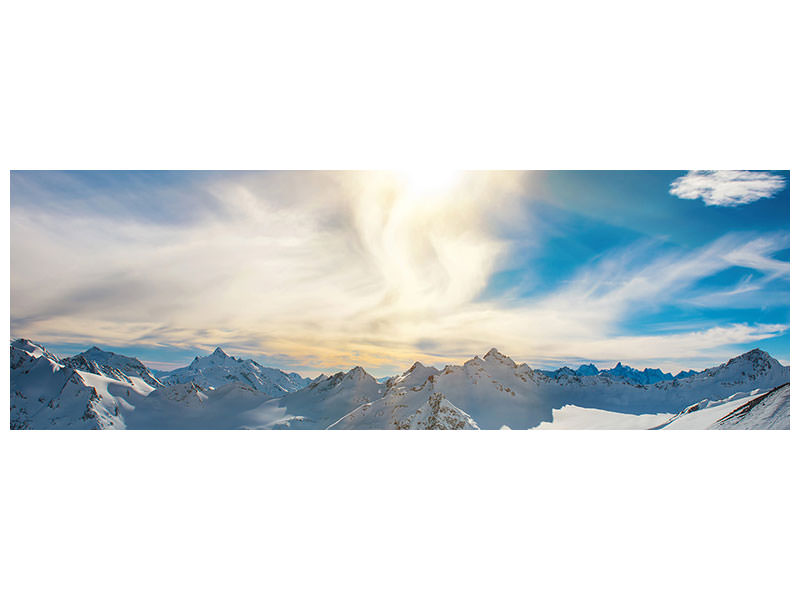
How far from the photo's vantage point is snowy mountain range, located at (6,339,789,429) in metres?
5.28

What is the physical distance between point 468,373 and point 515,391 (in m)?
1.15

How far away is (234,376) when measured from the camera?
26.7 ft

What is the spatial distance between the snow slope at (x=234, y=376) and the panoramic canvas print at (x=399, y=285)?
0.16 m

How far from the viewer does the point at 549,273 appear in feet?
19.1

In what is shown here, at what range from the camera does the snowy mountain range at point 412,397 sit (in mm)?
5281

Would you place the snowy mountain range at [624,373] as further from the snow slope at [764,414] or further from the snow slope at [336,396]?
the snow slope at [336,396]

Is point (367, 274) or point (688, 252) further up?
point (688, 252)

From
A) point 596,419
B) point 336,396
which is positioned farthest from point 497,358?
point 336,396

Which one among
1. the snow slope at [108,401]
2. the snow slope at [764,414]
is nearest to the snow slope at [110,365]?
the snow slope at [108,401]

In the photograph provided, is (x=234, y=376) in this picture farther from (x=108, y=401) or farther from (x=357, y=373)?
(x=357, y=373)

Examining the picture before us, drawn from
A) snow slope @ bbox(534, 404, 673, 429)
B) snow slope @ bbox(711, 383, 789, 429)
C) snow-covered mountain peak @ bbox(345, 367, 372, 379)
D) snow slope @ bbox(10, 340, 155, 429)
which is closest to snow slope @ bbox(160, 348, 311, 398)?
snow slope @ bbox(10, 340, 155, 429)

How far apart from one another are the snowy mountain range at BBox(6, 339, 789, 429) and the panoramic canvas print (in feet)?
0.18
